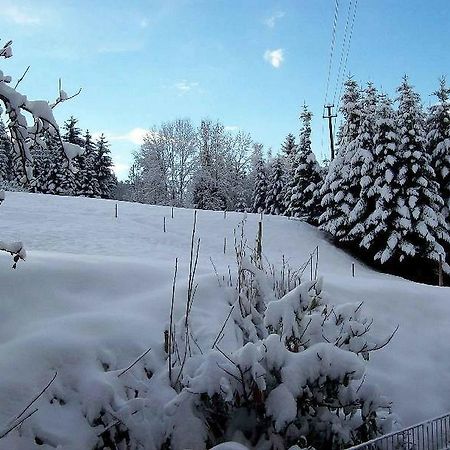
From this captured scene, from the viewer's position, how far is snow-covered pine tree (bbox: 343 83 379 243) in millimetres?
18812

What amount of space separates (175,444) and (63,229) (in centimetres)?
1624

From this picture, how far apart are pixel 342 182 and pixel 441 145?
4302 mm

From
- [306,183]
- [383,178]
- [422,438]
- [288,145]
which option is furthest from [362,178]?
[288,145]

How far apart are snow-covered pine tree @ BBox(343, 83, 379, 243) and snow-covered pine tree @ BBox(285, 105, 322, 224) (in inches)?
127

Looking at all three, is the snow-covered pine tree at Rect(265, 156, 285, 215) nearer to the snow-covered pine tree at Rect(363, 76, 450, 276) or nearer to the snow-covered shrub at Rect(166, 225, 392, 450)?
the snow-covered pine tree at Rect(363, 76, 450, 276)

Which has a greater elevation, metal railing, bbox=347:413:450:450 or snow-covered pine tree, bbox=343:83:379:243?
snow-covered pine tree, bbox=343:83:379:243

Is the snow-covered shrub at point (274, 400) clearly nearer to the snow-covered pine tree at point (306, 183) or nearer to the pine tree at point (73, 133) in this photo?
the snow-covered pine tree at point (306, 183)

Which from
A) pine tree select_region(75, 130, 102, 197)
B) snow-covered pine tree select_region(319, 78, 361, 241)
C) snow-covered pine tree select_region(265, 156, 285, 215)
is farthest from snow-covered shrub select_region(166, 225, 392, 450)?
pine tree select_region(75, 130, 102, 197)

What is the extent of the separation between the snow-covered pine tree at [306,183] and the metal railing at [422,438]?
1996cm

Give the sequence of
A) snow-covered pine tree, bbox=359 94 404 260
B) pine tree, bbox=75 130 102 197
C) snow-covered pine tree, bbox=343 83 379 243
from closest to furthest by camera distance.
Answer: snow-covered pine tree, bbox=359 94 404 260, snow-covered pine tree, bbox=343 83 379 243, pine tree, bbox=75 130 102 197

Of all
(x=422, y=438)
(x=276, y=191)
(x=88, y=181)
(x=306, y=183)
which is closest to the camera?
(x=422, y=438)

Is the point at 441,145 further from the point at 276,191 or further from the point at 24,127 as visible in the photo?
the point at 24,127

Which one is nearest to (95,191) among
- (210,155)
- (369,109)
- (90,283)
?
(210,155)

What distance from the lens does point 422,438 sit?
2.95m
